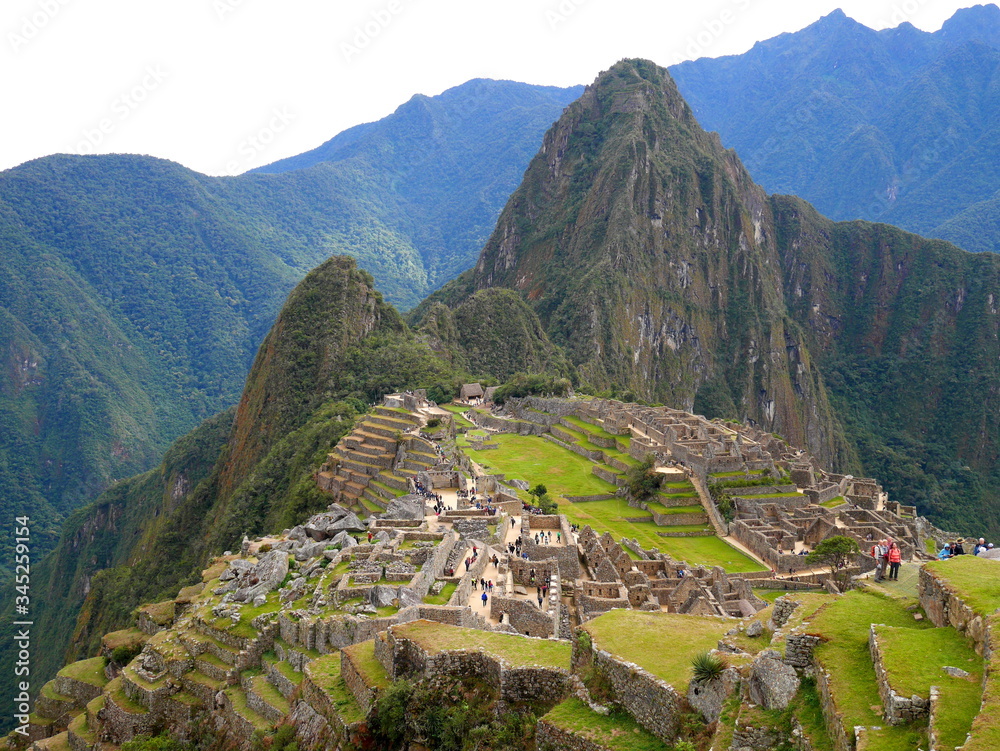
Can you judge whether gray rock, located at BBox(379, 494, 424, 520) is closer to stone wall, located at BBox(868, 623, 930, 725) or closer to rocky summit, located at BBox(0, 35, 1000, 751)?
rocky summit, located at BBox(0, 35, 1000, 751)

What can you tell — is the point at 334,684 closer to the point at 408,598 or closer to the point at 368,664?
the point at 368,664

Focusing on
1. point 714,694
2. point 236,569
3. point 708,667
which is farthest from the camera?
point 236,569

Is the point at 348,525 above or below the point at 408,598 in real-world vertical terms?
below

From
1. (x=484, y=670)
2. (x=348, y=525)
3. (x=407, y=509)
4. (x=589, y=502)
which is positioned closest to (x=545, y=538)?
(x=407, y=509)

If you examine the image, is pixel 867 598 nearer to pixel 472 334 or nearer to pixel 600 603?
pixel 600 603

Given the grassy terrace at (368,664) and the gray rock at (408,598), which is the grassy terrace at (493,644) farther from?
the gray rock at (408,598)

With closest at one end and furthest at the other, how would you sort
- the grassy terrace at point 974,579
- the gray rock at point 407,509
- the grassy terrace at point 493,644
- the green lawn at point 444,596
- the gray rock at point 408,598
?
1. the grassy terrace at point 974,579
2. the grassy terrace at point 493,644
3. the gray rock at point 408,598
4. the green lawn at point 444,596
5. the gray rock at point 407,509

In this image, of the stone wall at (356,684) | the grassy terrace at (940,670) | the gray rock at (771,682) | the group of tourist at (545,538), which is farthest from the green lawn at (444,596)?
the grassy terrace at (940,670)
